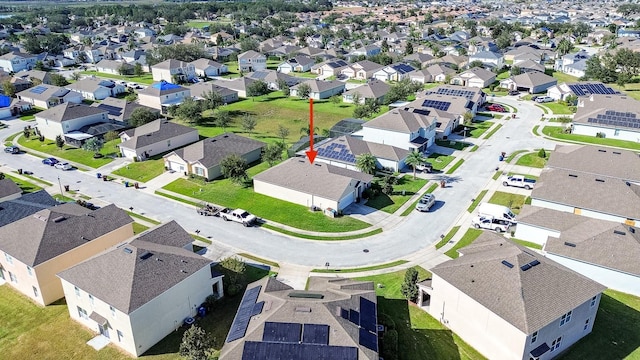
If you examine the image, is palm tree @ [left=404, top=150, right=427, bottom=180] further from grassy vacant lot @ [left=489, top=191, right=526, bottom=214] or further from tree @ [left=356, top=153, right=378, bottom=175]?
grassy vacant lot @ [left=489, top=191, right=526, bottom=214]

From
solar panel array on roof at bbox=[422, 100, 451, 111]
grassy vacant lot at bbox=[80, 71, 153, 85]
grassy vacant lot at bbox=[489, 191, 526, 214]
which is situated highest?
solar panel array on roof at bbox=[422, 100, 451, 111]

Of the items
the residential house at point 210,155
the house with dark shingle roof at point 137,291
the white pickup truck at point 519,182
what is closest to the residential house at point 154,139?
the residential house at point 210,155

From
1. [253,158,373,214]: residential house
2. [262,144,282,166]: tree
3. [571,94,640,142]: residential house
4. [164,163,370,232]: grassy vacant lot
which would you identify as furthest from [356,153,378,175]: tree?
[571,94,640,142]: residential house

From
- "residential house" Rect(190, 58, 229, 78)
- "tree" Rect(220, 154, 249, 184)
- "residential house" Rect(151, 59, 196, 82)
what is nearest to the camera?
"tree" Rect(220, 154, 249, 184)

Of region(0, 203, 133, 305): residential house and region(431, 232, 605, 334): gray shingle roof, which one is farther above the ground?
region(431, 232, 605, 334): gray shingle roof

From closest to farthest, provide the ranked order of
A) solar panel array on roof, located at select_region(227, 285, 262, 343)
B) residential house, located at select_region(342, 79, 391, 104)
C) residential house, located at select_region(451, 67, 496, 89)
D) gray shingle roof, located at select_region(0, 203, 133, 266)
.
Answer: solar panel array on roof, located at select_region(227, 285, 262, 343), gray shingle roof, located at select_region(0, 203, 133, 266), residential house, located at select_region(342, 79, 391, 104), residential house, located at select_region(451, 67, 496, 89)
